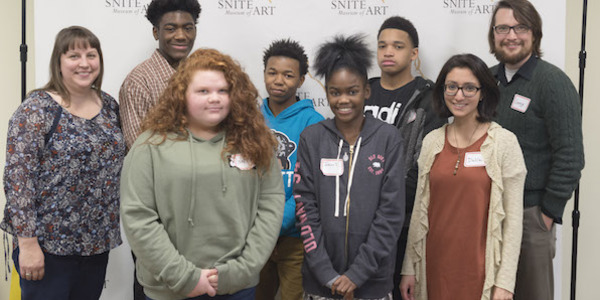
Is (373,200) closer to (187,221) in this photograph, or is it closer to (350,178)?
(350,178)

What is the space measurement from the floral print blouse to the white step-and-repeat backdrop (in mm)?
1019

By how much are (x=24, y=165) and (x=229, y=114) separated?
880 millimetres

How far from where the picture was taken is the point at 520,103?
2451 millimetres

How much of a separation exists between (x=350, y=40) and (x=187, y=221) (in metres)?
1.12

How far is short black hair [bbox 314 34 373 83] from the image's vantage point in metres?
2.12

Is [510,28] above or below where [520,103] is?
above

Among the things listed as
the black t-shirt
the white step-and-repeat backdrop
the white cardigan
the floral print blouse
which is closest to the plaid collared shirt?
the floral print blouse

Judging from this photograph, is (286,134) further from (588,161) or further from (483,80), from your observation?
(588,161)

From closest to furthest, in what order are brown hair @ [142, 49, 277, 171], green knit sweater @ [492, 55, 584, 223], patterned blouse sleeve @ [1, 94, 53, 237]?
brown hair @ [142, 49, 277, 171]
patterned blouse sleeve @ [1, 94, 53, 237]
green knit sweater @ [492, 55, 584, 223]

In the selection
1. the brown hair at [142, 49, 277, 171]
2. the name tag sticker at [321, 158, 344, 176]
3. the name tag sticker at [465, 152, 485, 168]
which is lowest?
the name tag sticker at [321, 158, 344, 176]

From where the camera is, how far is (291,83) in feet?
8.39

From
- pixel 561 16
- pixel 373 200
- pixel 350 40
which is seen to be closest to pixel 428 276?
pixel 373 200

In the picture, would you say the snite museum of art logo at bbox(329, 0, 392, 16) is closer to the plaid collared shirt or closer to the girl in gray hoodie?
the girl in gray hoodie

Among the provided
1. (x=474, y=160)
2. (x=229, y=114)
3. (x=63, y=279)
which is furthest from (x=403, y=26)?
(x=63, y=279)
